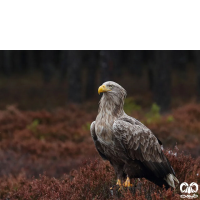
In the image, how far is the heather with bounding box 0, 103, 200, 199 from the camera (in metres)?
5.11

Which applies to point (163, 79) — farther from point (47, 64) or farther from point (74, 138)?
point (47, 64)

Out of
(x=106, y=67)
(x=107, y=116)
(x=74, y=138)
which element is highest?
(x=106, y=67)

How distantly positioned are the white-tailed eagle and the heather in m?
0.26

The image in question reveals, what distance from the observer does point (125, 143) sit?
459 centimetres

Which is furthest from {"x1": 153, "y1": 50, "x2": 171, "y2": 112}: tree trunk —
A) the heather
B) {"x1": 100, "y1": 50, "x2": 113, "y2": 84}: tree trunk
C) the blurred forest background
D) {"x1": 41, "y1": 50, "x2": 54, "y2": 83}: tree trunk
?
{"x1": 41, "y1": 50, "x2": 54, "y2": 83}: tree trunk

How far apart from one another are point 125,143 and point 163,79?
30.4ft

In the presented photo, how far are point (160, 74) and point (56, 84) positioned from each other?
11616 millimetres

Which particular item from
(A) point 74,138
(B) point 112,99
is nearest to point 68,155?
(A) point 74,138

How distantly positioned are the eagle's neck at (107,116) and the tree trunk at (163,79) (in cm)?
899

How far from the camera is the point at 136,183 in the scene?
548 centimetres

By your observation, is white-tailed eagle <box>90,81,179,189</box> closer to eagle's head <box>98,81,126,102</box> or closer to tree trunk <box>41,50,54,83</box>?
eagle's head <box>98,81,126,102</box>

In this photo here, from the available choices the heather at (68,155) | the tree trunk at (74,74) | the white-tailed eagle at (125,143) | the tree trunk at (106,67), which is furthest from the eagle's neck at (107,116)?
the tree trunk at (74,74)
